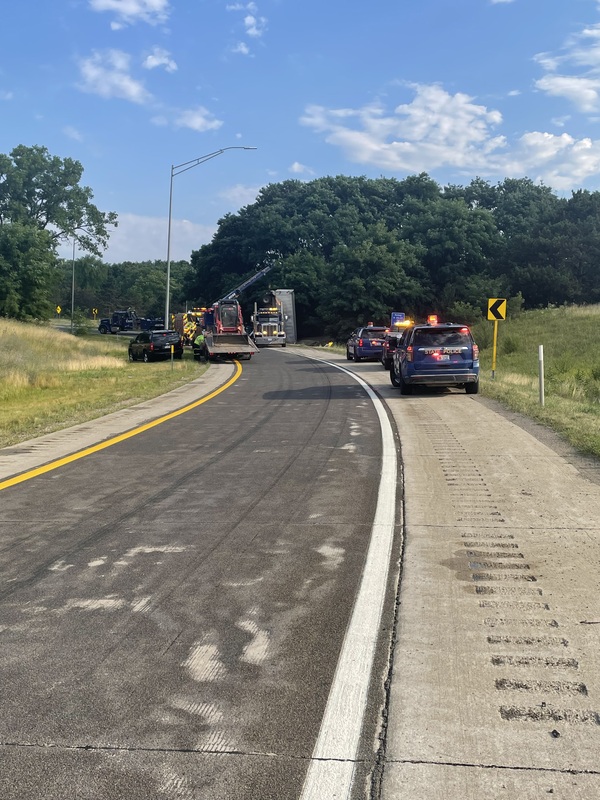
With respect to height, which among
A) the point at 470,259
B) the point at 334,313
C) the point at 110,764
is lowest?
the point at 110,764

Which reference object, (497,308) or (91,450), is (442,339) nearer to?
(497,308)

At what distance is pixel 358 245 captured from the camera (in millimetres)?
74875

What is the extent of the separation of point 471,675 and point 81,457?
763 cm

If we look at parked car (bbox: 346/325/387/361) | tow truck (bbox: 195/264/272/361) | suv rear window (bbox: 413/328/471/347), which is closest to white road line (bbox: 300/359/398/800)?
suv rear window (bbox: 413/328/471/347)

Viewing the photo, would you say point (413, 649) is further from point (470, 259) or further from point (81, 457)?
point (470, 259)

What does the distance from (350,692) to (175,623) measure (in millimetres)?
1254

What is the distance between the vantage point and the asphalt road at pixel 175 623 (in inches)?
120

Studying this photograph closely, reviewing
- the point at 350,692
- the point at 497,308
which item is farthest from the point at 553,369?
the point at 350,692

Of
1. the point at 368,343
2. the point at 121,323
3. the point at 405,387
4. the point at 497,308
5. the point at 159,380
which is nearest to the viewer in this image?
the point at 405,387

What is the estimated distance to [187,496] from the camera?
7953 millimetres

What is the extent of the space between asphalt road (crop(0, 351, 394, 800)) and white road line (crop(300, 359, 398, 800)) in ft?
0.17

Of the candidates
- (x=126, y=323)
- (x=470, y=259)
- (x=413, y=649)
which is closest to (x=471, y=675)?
(x=413, y=649)

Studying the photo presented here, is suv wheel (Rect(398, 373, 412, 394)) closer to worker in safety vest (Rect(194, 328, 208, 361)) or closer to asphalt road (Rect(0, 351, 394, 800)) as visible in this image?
asphalt road (Rect(0, 351, 394, 800))

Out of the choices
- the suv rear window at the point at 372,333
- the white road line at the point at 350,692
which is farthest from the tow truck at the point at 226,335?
the white road line at the point at 350,692
